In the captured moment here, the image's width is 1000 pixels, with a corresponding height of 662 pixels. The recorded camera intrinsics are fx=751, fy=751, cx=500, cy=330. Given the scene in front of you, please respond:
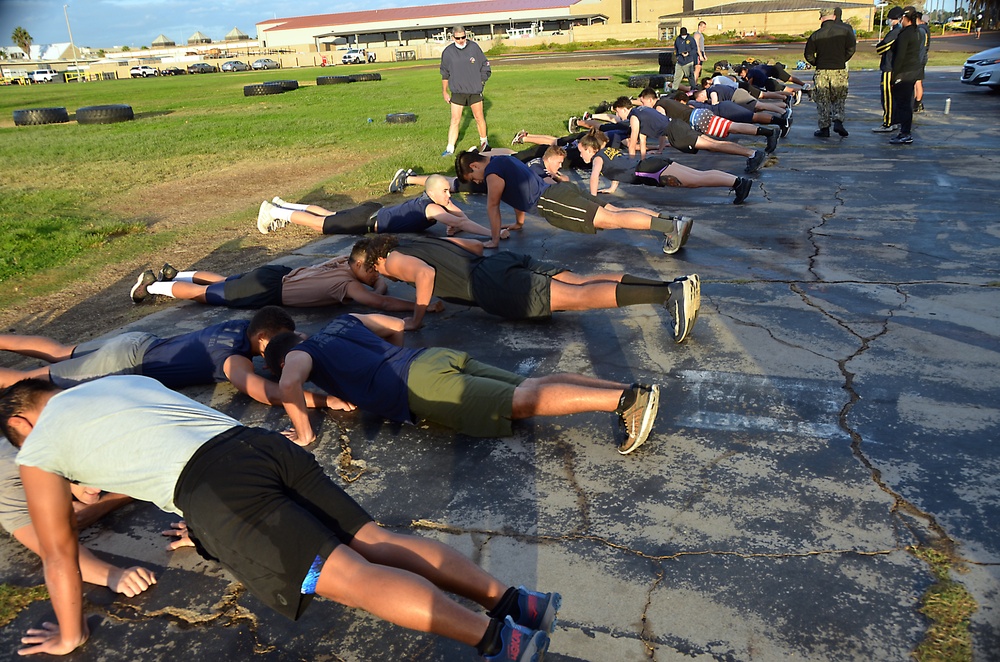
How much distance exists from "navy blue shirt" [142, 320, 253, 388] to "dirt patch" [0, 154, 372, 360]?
129cm

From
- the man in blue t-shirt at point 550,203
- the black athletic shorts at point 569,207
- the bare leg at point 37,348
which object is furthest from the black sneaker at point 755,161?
the bare leg at point 37,348

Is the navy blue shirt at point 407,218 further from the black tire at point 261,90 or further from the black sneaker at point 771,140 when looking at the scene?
the black tire at point 261,90

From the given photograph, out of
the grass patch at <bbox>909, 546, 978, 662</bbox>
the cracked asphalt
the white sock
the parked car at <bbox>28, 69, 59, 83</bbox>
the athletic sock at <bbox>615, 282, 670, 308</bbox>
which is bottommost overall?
the grass patch at <bbox>909, 546, 978, 662</bbox>

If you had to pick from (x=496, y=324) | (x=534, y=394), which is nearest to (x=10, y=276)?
(x=496, y=324)

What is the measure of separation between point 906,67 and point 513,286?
34.0 feet

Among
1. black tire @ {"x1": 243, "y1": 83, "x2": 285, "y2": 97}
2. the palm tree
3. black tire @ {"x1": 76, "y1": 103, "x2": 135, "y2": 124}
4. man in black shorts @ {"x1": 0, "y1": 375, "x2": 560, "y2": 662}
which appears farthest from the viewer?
the palm tree

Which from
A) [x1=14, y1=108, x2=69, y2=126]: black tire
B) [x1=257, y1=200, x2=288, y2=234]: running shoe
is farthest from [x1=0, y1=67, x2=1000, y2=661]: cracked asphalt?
[x1=14, y1=108, x2=69, y2=126]: black tire

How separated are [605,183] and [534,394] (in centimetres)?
716

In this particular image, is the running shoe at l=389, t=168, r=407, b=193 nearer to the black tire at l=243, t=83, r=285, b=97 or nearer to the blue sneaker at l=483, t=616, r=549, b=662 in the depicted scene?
the blue sneaker at l=483, t=616, r=549, b=662

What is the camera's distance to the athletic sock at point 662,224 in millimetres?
6711

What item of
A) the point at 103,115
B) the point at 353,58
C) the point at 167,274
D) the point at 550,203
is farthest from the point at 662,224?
the point at 353,58

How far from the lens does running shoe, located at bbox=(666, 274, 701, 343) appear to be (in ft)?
15.6

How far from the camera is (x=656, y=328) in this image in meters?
5.20

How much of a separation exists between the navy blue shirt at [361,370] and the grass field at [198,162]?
157 inches
